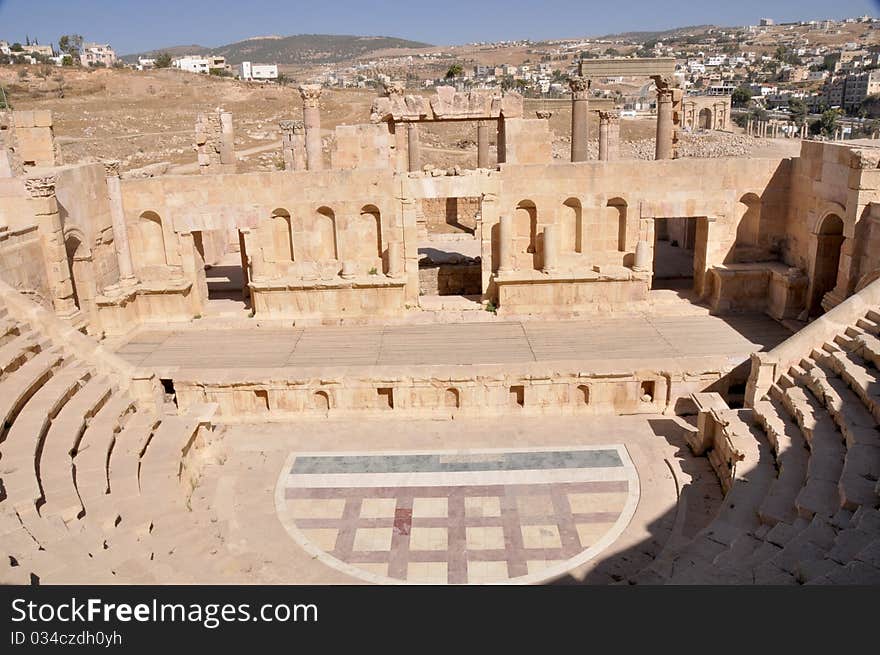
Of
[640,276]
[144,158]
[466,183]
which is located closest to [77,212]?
[466,183]

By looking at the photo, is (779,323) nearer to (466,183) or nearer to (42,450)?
(466,183)

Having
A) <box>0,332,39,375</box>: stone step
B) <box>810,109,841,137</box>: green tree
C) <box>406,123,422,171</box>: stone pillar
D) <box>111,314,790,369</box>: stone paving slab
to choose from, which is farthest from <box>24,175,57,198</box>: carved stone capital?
<box>810,109,841,137</box>: green tree

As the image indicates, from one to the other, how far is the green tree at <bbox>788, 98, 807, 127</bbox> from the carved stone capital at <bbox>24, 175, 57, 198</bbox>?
7662cm

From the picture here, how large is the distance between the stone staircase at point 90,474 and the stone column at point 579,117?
47.1 feet

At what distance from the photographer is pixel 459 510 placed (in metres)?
11.7

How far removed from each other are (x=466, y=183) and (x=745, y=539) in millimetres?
10842

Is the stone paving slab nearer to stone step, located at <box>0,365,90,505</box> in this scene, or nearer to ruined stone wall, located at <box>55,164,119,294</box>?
ruined stone wall, located at <box>55,164,119,294</box>

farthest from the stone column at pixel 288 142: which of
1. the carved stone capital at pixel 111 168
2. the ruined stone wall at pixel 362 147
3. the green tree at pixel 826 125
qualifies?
the green tree at pixel 826 125

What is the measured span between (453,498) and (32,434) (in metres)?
6.36

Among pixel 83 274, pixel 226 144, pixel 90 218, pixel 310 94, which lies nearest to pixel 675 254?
pixel 310 94

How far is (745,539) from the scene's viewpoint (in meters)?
9.62

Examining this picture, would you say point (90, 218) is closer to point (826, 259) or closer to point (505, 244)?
Result: point (505, 244)

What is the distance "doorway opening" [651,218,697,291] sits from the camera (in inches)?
793

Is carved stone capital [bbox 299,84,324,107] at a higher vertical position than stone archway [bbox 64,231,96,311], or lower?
higher
